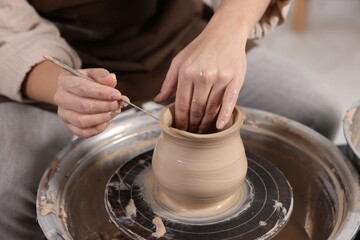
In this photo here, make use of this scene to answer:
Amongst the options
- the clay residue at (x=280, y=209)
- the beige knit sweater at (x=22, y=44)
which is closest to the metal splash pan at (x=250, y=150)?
the clay residue at (x=280, y=209)

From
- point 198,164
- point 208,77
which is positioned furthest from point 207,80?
point 198,164

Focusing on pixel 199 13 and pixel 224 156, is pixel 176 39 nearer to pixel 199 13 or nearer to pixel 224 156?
pixel 199 13

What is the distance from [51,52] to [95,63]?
199mm

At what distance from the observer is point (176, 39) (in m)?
1.48

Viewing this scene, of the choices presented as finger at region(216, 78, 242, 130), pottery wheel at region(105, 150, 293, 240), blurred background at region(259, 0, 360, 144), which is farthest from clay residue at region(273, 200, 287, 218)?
blurred background at region(259, 0, 360, 144)

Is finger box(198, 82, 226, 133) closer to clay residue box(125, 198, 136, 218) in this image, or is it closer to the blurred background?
clay residue box(125, 198, 136, 218)

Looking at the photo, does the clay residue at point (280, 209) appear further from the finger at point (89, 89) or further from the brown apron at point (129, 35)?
the brown apron at point (129, 35)

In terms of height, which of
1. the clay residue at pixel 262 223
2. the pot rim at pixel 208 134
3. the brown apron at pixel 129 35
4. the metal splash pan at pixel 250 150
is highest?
the pot rim at pixel 208 134

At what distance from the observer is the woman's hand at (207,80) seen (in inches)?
36.9

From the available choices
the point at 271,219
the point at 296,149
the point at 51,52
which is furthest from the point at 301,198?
the point at 51,52

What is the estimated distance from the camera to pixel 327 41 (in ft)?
10.6

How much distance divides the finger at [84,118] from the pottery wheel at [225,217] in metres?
0.16

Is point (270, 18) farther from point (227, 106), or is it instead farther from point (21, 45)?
point (21, 45)

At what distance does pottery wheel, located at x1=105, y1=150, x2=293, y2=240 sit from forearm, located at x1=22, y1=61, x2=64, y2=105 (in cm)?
26
